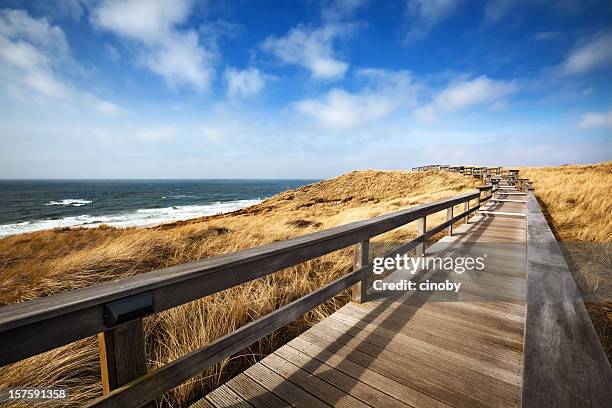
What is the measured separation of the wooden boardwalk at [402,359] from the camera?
1.99m

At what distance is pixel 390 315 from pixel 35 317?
9.68 ft

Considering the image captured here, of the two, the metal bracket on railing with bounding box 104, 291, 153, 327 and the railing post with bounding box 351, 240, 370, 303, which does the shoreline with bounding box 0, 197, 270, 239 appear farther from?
the metal bracket on railing with bounding box 104, 291, 153, 327

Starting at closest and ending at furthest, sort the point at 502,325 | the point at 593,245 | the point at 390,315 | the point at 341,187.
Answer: the point at 502,325, the point at 390,315, the point at 593,245, the point at 341,187

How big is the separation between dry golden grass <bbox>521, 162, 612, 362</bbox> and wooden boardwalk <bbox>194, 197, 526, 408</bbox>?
0.92 m

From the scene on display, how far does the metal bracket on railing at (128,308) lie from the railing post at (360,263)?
223 centimetres

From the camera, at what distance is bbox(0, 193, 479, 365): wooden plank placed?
102 centimetres

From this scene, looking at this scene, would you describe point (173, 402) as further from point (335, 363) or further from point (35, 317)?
point (35, 317)

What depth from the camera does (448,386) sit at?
2088mm

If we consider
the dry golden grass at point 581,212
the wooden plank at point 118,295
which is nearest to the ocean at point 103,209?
the wooden plank at point 118,295

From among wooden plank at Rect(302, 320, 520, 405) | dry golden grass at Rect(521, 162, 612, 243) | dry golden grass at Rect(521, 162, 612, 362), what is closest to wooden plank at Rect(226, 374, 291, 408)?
wooden plank at Rect(302, 320, 520, 405)

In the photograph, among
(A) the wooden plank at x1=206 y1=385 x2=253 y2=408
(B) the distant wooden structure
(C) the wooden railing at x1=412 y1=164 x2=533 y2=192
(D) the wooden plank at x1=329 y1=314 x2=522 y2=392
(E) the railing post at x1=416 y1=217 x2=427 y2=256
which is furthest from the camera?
(C) the wooden railing at x1=412 y1=164 x2=533 y2=192

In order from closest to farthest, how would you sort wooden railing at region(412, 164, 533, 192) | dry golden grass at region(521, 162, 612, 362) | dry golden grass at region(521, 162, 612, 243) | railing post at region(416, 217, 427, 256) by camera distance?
dry golden grass at region(521, 162, 612, 362), railing post at region(416, 217, 427, 256), dry golden grass at region(521, 162, 612, 243), wooden railing at region(412, 164, 533, 192)

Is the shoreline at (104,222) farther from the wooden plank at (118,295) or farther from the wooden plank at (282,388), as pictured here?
the wooden plank at (118,295)

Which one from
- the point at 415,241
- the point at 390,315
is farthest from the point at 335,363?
the point at 415,241
